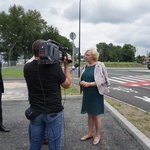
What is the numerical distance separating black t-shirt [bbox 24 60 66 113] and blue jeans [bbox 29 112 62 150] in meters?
0.08

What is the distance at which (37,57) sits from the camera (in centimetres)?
287

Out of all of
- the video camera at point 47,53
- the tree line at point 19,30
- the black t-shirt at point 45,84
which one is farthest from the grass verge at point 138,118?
the tree line at point 19,30

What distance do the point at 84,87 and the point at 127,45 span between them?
10869 cm

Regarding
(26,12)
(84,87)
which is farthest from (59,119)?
(26,12)

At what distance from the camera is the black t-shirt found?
2760mm

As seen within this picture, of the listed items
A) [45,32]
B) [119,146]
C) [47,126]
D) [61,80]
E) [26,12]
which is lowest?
[119,146]

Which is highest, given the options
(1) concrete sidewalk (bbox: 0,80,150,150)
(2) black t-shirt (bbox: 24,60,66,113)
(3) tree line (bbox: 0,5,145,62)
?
(3) tree line (bbox: 0,5,145,62)

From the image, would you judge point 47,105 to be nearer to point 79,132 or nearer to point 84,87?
point 84,87

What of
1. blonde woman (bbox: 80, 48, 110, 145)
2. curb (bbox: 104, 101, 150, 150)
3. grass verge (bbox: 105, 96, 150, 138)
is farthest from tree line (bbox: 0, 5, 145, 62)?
blonde woman (bbox: 80, 48, 110, 145)

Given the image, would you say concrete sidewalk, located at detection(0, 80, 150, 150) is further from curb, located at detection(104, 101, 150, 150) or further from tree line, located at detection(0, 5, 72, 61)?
tree line, located at detection(0, 5, 72, 61)

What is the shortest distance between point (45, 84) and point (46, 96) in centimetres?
14

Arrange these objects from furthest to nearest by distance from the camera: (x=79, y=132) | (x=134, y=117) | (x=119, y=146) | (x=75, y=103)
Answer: (x=75, y=103)
(x=134, y=117)
(x=79, y=132)
(x=119, y=146)

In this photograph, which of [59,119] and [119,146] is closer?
[59,119]

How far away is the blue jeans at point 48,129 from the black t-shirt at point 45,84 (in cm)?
8
